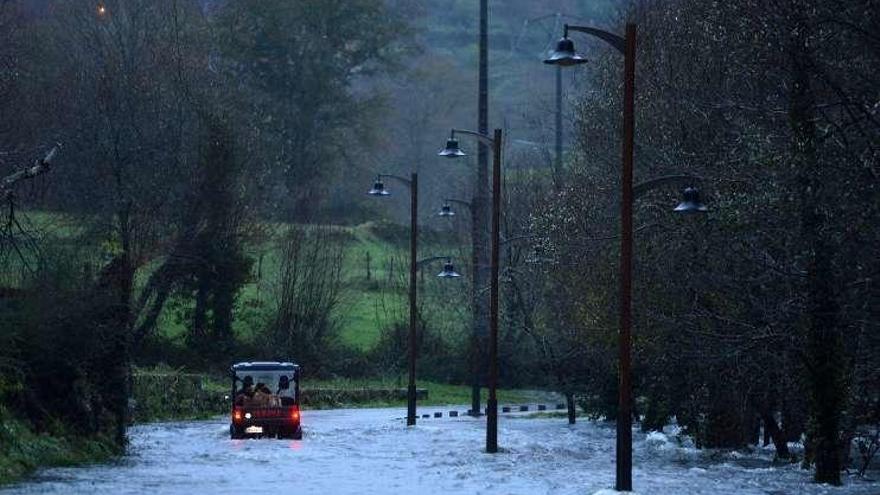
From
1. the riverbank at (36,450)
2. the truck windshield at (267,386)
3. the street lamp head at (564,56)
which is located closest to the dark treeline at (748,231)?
the street lamp head at (564,56)

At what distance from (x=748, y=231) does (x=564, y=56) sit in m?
5.87

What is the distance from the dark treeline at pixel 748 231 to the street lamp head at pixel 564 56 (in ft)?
12.0

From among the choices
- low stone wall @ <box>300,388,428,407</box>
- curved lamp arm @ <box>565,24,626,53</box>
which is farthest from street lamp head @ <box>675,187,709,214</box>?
low stone wall @ <box>300,388,428,407</box>

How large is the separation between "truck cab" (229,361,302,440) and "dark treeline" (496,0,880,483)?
781 cm

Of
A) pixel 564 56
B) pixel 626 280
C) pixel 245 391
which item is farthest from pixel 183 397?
pixel 564 56

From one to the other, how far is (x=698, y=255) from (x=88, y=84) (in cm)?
3064

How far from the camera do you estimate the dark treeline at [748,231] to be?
25.8 metres

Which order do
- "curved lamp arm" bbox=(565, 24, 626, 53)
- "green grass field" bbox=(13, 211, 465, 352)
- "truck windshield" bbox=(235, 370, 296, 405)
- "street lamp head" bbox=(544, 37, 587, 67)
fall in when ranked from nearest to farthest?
"curved lamp arm" bbox=(565, 24, 626, 53)
"street lamp head" bbox=(544, 37, 587, 67)
"truck windshield" bbox=(235, 370, 296, 405)
"green grass field" bbox=(13, 211, 465, 352)

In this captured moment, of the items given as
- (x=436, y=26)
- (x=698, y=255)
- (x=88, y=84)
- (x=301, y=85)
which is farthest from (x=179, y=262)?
(x=436, y=26)

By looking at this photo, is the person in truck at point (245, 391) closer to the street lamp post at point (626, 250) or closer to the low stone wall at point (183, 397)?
the low stone wall at point (183, 397)

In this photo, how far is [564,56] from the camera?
80.0 feet

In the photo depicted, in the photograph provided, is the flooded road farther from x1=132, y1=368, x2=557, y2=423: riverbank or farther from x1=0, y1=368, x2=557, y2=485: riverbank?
x1=132, y1=368, x2=557, y2=423: riverbank

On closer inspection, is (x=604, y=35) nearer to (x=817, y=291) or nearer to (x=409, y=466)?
(x=817, y=291)

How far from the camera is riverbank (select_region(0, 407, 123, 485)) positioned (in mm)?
28875
